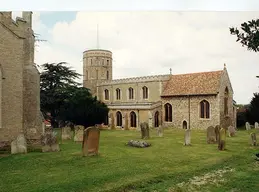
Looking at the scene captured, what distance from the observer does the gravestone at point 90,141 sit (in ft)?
18.4

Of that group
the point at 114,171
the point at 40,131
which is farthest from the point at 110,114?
the point at 114,171

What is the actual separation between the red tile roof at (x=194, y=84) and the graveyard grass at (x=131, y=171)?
8091 mm

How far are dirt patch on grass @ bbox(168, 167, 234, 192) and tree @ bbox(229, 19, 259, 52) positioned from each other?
2.59 metres

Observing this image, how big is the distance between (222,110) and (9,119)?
34.8 ft

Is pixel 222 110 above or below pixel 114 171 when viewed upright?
above

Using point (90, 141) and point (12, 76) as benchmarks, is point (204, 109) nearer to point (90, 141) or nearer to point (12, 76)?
point (90, 141)

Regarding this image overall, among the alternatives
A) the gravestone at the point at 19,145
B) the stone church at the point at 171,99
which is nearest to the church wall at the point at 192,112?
Result: the stone church at the point at 171,99

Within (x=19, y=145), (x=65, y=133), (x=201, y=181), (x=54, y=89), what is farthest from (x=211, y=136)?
(x=54, y=89)

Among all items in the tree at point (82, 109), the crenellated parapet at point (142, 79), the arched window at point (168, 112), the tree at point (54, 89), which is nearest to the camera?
the tree at point (54, 89)

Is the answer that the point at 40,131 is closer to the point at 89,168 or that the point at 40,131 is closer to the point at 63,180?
the point at 89,168

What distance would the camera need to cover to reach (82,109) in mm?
12633

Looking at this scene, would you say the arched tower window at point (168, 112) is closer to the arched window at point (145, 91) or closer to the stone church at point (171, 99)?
the stone church at point (171, 99)

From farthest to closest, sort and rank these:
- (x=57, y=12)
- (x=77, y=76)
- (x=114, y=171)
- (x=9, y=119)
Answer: (x=77, y=76), (x=9, y=119), (x=57, y=12), (x=114, y=171)

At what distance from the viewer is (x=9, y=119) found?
6.86 meters
